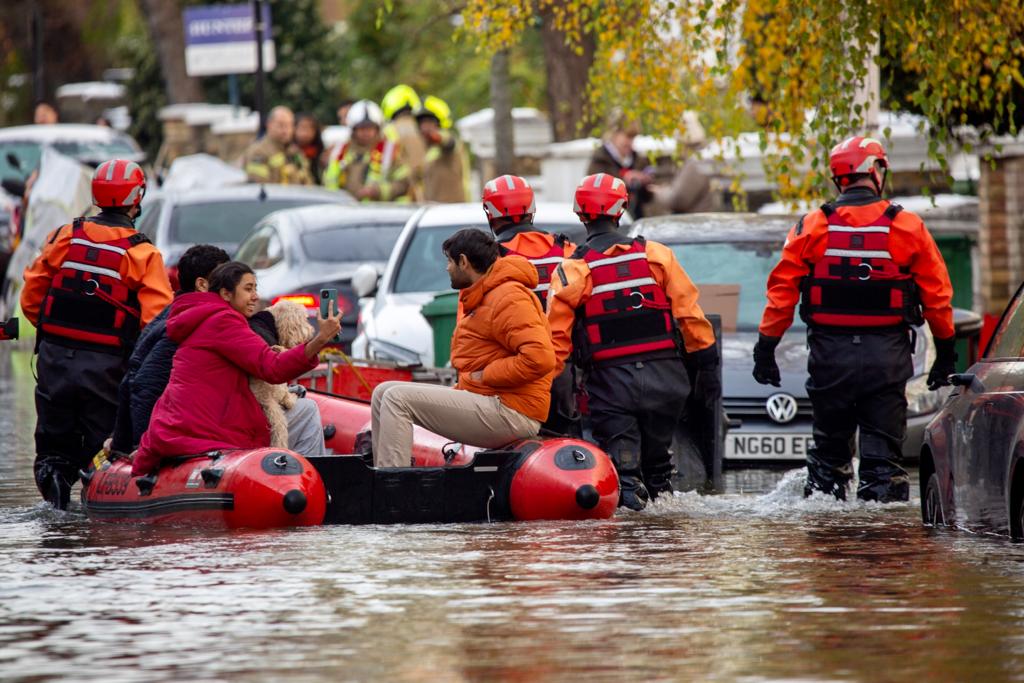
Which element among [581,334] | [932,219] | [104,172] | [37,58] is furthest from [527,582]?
[37,58]

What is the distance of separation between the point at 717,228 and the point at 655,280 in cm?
384

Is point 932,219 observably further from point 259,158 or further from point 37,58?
point 37,58

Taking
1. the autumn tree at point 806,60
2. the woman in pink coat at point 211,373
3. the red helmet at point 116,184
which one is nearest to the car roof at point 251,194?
the autumn tree at point 806,60

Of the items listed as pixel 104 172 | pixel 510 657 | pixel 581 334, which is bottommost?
pixel 510 657

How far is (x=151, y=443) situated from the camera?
11453 millimetres

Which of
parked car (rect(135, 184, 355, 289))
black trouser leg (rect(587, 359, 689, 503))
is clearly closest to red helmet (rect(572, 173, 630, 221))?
black trouser leg (rect(587, 359, 689, 503))

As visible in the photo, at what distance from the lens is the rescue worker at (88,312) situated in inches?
496

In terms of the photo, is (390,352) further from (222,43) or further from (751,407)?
(222,43)

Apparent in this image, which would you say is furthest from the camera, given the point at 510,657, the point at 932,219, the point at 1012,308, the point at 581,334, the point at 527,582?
the point at 932,219

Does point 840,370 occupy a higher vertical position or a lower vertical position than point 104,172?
lower

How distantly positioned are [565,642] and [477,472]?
3.87 meters

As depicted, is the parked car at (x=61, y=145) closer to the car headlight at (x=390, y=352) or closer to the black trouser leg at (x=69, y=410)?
the car headlight at (x=390, y=352)

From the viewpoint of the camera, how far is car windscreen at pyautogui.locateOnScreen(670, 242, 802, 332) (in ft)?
50.2

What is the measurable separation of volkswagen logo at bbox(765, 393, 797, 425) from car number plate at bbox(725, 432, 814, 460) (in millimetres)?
90
